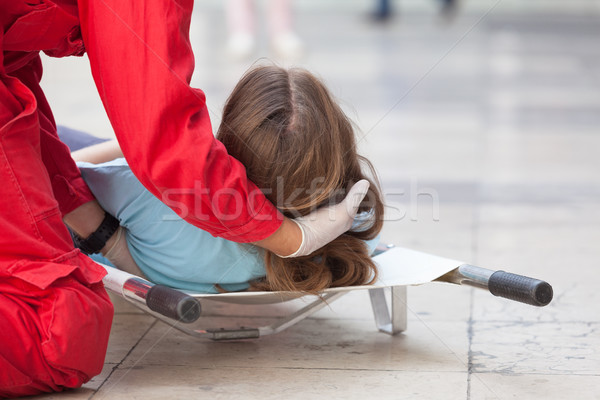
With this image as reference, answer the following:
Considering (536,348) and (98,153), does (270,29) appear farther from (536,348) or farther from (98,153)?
(536,348)

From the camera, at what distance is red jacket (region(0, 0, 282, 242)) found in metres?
1.52

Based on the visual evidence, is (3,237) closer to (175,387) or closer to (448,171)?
(175,387)

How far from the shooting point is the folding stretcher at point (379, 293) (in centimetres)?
166

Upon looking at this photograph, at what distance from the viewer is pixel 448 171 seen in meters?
3.61

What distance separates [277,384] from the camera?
175cm

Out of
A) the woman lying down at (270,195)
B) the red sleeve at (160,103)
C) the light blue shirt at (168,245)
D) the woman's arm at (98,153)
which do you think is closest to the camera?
the red sleeve at (160,103)

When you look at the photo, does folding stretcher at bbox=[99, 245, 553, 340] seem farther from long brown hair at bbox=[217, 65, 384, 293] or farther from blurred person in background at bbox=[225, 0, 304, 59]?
blurred person in background at bbox=[225, 0, 304, 59]

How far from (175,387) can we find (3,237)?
0.46 m

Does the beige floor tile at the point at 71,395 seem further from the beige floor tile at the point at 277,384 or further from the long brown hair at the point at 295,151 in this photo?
the long brown hair at the point at 295,151

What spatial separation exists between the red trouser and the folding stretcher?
4.3 inches

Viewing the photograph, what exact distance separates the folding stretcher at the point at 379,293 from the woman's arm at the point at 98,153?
45cm

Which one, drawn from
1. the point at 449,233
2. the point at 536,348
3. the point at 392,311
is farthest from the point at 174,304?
the point at 449,233

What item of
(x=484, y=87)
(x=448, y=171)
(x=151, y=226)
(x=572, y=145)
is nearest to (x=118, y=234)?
(x=151, y=226)

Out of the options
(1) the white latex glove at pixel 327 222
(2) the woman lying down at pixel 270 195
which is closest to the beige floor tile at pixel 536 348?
(2) the woman lying down at pixel 270 195
